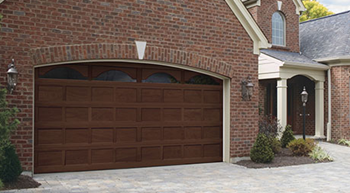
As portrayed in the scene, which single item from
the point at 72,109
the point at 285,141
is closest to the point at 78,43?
the point at 72,109

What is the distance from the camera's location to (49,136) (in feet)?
28.8

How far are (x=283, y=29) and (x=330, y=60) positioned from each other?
2940mm

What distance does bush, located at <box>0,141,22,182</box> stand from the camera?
23.7 feet

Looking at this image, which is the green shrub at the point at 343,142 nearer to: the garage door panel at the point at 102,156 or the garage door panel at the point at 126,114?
the garage door panel at the point at 126,114

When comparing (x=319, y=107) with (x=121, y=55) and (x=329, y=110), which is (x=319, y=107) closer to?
(x=329, y=110)

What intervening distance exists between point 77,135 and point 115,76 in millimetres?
1739

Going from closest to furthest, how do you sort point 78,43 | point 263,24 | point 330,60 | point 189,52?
point 78,43 → point 189,52 → point 330,60 → point 263,24

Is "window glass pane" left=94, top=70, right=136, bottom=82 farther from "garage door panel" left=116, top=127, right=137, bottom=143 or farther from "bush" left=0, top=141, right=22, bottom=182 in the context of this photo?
"bush" left=0, top=141, right=22, bottom=182

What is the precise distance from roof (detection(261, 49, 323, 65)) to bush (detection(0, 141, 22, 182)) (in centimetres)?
1139

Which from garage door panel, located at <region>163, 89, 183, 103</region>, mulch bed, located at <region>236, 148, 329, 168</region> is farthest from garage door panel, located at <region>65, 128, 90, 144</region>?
mulch bed, located at <region>236, 148, 329, 168</region>

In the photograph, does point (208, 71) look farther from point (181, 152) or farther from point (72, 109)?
point (72, 109)

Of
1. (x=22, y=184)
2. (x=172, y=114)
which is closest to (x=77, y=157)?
(x=22, y=184)

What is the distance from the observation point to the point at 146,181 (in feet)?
26.8

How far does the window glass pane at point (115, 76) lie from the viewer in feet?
30.9
